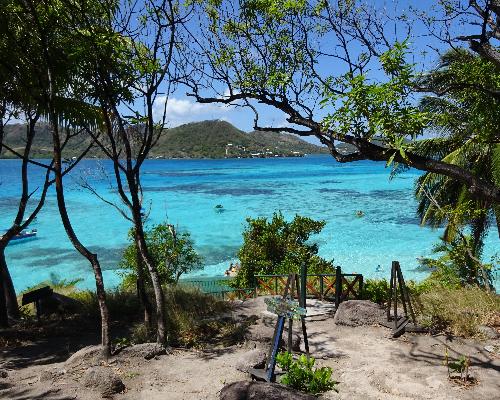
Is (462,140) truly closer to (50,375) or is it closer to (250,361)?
(250,361)

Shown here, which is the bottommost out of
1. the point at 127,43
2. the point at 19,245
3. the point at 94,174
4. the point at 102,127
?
the point at 19,245

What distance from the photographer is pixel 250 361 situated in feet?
25.5

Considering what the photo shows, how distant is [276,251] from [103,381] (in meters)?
15.6

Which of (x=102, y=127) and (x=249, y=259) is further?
(x=249, y=259)

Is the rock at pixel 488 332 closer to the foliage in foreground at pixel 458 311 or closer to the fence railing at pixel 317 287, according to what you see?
the foliage in foreground at pixel 458 311

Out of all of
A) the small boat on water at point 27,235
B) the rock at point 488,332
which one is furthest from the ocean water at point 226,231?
the rock at point 488,332

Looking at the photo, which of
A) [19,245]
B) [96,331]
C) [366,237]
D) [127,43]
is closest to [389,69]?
[127,43]

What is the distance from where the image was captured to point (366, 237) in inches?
1657

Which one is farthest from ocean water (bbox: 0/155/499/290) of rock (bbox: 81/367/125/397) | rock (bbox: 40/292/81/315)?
rock (bbox: 81/367/125/397)

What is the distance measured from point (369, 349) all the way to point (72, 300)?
9110 mm

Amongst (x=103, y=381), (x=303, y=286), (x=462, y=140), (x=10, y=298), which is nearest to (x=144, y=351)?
(x=103, y=381)

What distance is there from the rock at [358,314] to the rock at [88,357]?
5.72 meters

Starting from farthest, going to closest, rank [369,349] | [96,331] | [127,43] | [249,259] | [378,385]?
[249,259], [96,331], [369,349], [127,43], [378,385]

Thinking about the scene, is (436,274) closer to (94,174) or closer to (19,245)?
(94,174)
